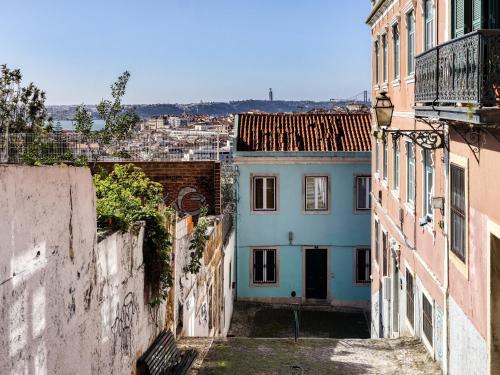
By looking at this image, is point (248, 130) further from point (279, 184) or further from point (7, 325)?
point (7, 325)

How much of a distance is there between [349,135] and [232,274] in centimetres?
687

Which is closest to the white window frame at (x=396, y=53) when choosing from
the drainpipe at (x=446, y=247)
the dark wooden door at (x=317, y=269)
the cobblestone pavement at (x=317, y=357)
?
the drainpipe at (x=446, y=247)

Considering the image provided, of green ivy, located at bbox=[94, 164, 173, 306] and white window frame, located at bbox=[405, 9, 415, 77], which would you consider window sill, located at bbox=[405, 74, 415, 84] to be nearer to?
white window frame, located at bbox=[405, 9, 415, 77]

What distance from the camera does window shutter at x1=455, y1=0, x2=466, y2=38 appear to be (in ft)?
27.8

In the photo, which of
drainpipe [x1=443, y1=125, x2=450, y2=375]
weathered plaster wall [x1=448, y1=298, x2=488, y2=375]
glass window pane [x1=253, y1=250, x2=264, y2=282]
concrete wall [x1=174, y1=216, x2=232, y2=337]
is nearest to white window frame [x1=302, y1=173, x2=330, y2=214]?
glass window pane [x1=253, y1=250, x2=264, y2=282]

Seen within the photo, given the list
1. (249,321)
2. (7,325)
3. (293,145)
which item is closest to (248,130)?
(293,145)

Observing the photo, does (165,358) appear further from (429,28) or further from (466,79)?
(429,28)

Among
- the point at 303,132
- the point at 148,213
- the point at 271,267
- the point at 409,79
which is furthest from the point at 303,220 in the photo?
the point at 148,213

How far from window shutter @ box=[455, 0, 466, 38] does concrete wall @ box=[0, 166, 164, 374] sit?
547cm

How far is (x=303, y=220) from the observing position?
73.6 feet

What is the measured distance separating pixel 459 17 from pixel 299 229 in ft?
47.2

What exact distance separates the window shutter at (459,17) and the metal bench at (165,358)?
674 cm

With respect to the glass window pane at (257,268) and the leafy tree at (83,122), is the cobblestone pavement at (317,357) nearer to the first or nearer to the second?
the leafy tree at (83,122)

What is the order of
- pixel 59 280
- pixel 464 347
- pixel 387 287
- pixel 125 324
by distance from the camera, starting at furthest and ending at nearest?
pixel 387 287 < pixel 464 347 < pixel 125 324 < pixel 59 280
